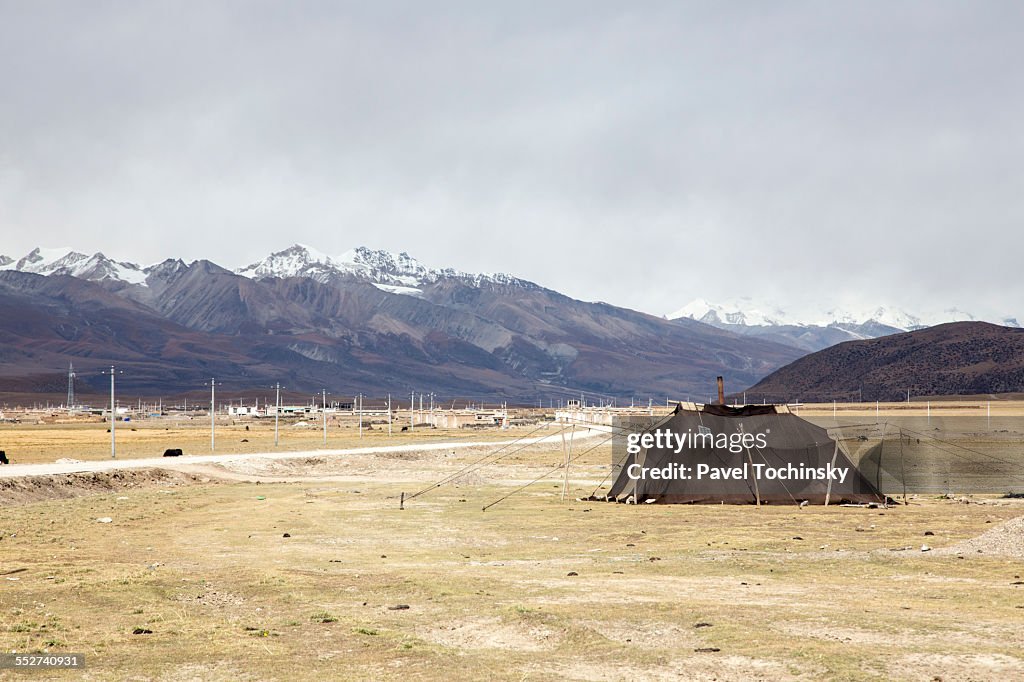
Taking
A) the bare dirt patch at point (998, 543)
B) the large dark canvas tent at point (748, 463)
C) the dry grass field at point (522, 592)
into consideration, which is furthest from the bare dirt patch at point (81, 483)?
the bare dirt patch at point (998, 543)

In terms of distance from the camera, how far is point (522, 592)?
1934 centimetres

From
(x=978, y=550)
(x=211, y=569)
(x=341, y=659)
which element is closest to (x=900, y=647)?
(x=341, y=659)

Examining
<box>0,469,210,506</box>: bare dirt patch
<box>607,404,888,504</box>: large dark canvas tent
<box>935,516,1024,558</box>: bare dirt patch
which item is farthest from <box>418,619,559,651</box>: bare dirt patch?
<box>0,469,210,506</box>: bare dirt patch

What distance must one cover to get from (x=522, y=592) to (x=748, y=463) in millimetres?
20476

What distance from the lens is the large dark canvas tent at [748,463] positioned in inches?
1479

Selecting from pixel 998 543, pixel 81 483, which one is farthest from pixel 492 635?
pixel 81 483

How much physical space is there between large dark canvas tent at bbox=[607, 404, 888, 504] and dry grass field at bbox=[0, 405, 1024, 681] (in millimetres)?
1385

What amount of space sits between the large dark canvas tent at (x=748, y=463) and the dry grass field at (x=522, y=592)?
1.39m

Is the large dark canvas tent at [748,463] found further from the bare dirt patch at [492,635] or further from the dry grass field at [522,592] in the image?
the bare dirt patch at [492,635]

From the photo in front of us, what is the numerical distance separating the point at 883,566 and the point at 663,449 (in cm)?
1652

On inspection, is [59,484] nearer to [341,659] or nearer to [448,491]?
[448,491]

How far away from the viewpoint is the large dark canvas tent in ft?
123

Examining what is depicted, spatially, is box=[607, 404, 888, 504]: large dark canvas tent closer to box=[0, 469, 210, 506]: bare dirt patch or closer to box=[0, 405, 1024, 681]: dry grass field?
box=[0, 405, 1024, 681]: dry grass field

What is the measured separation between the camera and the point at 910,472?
5372 cm
